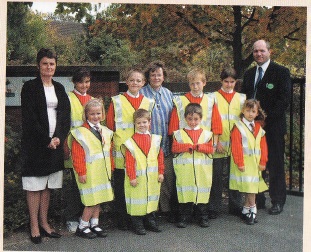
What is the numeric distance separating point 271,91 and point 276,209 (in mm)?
1200

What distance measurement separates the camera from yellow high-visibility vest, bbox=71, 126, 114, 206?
14.4ft

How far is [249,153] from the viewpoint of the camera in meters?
4.71

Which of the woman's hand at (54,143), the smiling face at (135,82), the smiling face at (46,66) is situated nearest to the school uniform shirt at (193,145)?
the smiling face at (135,82)

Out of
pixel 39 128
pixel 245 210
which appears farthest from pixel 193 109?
pixel 39 128

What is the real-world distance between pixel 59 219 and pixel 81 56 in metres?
1.63

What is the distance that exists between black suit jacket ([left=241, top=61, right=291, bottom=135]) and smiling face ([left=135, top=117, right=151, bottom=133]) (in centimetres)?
109

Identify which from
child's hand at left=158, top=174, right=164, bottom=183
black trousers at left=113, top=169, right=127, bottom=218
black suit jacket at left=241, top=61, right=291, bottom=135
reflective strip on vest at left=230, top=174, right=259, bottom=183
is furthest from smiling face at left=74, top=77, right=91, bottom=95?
reflective strip on vest at left=230, top=174, right=259, bottom=183

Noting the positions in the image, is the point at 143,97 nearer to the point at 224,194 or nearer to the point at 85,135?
the point at 85,135

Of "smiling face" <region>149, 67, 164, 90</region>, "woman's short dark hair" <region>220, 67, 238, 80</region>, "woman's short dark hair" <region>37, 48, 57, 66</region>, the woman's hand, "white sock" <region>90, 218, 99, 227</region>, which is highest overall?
"woman's short dark hair" <region>37, 48, 57, 66</region>

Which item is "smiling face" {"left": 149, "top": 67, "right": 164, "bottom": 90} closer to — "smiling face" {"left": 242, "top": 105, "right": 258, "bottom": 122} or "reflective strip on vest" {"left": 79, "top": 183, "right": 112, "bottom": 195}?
"smiling face" {"left": 242, "top": 105, "right": 258, "bottom": 122}

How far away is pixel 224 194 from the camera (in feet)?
16.3

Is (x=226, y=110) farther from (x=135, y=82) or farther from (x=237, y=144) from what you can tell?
(x=135, y=82)

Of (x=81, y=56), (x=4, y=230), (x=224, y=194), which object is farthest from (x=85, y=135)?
(x=224, y=194)

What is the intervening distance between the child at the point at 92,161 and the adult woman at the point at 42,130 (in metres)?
0.18
